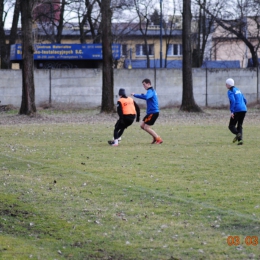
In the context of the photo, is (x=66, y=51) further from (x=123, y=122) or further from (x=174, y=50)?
(x=174, y=50)

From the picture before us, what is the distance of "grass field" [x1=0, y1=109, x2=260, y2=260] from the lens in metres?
6.99

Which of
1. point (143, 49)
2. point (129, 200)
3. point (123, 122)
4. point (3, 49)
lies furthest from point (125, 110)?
point (143, 49)

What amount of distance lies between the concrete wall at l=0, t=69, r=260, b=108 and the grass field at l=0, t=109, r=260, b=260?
802 inches

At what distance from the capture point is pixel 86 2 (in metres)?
48.7

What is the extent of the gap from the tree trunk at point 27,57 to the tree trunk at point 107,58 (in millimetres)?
3806

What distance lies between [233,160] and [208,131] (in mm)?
8442

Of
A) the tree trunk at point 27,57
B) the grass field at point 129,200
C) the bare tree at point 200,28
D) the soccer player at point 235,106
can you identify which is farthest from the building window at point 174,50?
the soccer player at point 235,106

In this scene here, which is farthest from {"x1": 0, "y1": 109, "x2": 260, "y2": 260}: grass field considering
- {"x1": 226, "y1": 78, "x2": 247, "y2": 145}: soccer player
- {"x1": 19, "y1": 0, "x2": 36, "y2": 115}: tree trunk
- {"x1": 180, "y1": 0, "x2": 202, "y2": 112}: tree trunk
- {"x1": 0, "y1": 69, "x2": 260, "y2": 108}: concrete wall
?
{"x1": 0, "y1": 69, "x2": 260, "y2": 108}: concrete wall

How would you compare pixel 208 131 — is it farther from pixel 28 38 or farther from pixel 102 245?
pixel 102 245

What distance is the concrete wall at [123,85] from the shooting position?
1513 inches

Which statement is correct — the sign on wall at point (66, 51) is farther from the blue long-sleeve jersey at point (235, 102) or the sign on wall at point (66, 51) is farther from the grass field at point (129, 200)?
the blue long-sleeve jersey at point (235, 102)

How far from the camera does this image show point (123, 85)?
130 feet

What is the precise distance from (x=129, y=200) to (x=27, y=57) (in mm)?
20942
